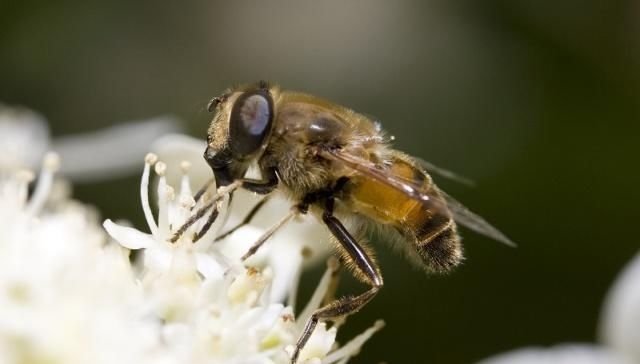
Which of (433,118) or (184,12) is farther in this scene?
(184,12)

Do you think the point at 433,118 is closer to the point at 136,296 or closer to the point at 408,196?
the point at 408,196

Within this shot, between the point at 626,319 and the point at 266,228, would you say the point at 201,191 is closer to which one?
the point at 266,228

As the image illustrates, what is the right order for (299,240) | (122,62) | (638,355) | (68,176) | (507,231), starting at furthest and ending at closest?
(122,62), (507,231), (68,176), (638,355), (299,240)

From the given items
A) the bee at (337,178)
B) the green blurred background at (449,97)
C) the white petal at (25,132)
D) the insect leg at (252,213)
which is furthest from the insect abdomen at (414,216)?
the white petal at (25,132)

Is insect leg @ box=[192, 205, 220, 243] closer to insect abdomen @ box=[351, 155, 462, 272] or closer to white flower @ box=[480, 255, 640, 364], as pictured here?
insect abdomen @ box=[351, 155, 462, 272]

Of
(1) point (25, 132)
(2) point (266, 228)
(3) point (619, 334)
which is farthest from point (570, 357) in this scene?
(1) point (25, 132)

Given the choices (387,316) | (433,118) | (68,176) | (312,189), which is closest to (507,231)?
(387,316)

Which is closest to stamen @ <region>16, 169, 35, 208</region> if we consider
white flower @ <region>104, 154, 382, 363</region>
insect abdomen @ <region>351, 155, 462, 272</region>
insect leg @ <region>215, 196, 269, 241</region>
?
white flower @ <region>104, 154, 382, 363</region>
